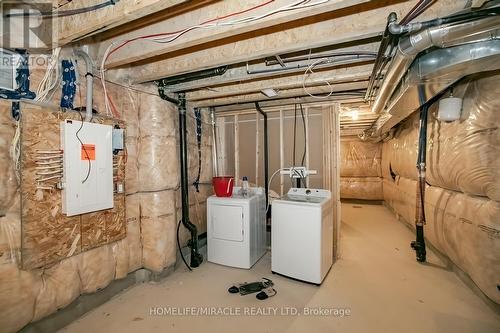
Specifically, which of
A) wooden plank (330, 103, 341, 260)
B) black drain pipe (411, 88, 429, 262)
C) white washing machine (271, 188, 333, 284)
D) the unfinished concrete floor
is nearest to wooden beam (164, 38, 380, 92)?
wooden plank (330, 103, 341, 260)

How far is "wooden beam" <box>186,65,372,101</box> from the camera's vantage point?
85.1 inches

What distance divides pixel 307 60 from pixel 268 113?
1.61 m

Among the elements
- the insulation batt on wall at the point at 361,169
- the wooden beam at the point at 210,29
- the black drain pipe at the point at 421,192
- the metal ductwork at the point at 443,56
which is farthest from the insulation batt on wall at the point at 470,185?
the insulation batt on wall at the point at 361,169

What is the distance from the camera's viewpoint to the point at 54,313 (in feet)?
5.93

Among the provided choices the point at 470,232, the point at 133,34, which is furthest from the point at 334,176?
the point at 133,34

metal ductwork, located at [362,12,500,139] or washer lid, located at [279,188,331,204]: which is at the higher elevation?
metal ductwork, located at [362,12,500,139]

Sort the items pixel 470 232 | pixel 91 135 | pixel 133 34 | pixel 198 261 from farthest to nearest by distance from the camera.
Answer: pixel 198 261 → pixel 470 232 → pixel 91 135 → pixel 133 34

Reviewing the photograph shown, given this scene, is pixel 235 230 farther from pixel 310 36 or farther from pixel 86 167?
pixel 310 36

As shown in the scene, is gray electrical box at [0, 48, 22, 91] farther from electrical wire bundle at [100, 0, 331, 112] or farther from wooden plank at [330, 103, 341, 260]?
wooden plank at [330, 103, 341, 260]

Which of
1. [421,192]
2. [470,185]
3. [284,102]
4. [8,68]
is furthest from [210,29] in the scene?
[421,192]

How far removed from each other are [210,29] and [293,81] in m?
1.16

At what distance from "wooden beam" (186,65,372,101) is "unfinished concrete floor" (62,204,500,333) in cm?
213

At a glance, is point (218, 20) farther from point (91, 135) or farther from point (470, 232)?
point (470, 232)

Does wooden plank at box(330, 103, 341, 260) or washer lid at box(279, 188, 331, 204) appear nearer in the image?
washer lid at box(279, 188, 331, 204)
